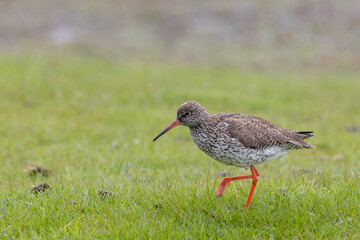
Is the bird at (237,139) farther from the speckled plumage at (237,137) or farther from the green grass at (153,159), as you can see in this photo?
the green grass at (153,159)

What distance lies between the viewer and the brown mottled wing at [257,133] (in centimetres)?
545

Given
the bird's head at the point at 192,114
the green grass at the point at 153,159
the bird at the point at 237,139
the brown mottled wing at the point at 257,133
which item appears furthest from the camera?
the bird's head at the point at 192,114

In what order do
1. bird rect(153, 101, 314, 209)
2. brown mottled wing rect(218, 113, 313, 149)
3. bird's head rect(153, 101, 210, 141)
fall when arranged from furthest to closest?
bird's head rect(153, 101, 210, 141) < brown mottled wing rect(218, 113, 313, 149) < bird rect(153, 101, 314, 209)

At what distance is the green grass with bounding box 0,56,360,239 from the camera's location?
4.66 m

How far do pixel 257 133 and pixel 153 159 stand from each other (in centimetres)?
→ 246

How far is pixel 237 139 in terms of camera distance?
212 inches

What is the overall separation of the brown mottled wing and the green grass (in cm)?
49

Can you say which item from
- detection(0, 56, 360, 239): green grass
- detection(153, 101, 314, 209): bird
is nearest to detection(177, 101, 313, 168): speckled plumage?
detection(153, 101, 314, 209): bird

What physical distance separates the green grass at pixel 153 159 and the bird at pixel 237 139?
1.08 feet

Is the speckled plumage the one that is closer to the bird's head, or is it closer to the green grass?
the bird's head

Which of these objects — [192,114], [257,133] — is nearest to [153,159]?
[192,114]

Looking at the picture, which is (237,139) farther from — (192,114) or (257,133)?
(192,114)

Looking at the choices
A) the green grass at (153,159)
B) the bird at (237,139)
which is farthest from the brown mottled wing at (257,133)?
the green grass at (153,159)

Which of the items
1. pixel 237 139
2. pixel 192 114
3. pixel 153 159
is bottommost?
pixel 153 159
